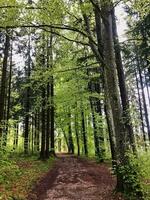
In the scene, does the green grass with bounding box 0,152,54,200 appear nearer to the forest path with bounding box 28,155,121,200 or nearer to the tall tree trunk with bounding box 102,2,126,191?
the forest path with bounding box 28,155,121,200

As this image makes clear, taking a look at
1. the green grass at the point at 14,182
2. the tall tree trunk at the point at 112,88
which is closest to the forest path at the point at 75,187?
the green grass at the point at 14,182

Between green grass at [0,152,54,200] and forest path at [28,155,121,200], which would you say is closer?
green grass at [0,152,54,200]

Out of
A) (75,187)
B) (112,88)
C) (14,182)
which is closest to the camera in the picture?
(112,88)

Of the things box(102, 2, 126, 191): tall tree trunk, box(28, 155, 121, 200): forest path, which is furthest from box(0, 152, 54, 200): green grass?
box(102, 2, 126, 191): tall tree trunk

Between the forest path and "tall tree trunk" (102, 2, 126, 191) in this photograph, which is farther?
the forest path

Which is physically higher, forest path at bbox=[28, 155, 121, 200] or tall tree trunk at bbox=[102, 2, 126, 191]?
tall tree trunk at bbox=[102, 2, 126, 191]

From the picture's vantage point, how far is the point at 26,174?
49.2 feet

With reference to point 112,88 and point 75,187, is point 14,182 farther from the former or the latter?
point 112,88

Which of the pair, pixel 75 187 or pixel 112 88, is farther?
pixel 75 187

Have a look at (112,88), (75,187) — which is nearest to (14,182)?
(75,187)

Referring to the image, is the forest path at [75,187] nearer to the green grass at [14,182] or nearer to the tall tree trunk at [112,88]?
the green grass at [14,182]

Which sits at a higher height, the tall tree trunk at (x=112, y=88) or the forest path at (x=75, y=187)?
the tall tree trunk at (x=112, y=88)

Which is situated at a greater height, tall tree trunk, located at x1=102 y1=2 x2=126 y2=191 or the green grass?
tall tree trunk, located at x1=102 y1=2 x2=126 y2=191

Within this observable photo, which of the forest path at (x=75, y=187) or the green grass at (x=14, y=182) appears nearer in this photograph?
the green grass at (x=14, y=182)
